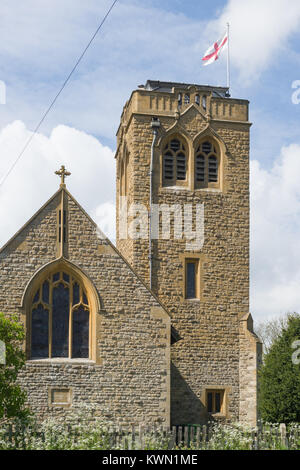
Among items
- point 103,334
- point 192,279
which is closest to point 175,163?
point 192,279

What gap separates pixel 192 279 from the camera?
29609 millimetres

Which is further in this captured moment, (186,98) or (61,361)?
(186,98)

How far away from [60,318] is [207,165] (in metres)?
9.20

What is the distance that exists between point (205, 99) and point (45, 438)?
16.8m

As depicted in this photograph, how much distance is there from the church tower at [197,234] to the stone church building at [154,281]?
4 centimetres

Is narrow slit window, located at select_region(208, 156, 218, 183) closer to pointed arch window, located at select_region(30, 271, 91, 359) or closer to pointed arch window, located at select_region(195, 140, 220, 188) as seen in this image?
pointed arch window, located at select_region(195, 140, 220, 188)

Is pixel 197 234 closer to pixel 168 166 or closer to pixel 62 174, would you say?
pixel 168 166

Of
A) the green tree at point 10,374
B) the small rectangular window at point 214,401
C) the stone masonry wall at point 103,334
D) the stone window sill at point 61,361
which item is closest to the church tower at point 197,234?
the small rectangular window at point 214,401

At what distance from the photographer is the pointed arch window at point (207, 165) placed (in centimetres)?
3030

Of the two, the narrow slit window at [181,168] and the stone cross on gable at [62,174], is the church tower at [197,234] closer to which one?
the narrow slit window at [181,168]

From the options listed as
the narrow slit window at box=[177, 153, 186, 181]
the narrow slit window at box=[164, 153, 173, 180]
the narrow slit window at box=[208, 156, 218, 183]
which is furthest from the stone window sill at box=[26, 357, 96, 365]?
the narrow slit window at box=[208, 156, 218, 183]
